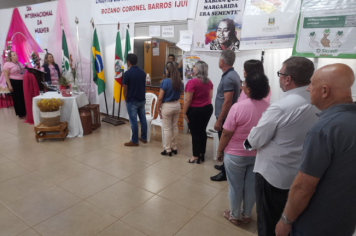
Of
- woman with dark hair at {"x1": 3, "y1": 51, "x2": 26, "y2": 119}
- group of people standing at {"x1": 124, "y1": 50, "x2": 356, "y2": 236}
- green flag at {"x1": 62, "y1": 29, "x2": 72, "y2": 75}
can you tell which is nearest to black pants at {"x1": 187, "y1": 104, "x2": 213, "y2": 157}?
group of people standing at {"x1": 124, "y1": 50, "x2": 356, "y2": 236}

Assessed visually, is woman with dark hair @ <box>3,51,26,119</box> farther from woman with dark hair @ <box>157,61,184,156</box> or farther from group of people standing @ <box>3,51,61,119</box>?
woman with dark hair @ <box>157,61,184,156</box>

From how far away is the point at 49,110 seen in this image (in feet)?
13.4

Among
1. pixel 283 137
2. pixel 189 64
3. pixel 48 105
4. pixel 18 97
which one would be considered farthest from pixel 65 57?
pixel 283 137

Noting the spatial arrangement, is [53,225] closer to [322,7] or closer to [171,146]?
[171,146]

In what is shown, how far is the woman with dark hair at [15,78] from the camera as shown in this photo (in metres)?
5.49

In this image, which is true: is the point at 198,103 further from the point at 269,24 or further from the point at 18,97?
the point at 18,97

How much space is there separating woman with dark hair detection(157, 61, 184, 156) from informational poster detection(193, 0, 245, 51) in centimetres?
109

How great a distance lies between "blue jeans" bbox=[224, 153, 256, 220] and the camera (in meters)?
1.94

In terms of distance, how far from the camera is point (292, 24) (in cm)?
323

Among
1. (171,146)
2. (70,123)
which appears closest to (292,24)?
(171,146)

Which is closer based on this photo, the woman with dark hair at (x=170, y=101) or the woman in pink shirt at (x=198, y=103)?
the woman in pink shirt at (x=198, y=103)

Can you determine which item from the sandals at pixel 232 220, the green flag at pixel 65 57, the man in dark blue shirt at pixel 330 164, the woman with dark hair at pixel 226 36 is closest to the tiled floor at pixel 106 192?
the sandals at pixel 232 220

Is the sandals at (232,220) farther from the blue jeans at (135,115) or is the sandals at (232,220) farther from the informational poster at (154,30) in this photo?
A: the informational poster at (154,30)

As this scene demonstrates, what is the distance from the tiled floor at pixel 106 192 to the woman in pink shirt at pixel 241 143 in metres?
0.27
